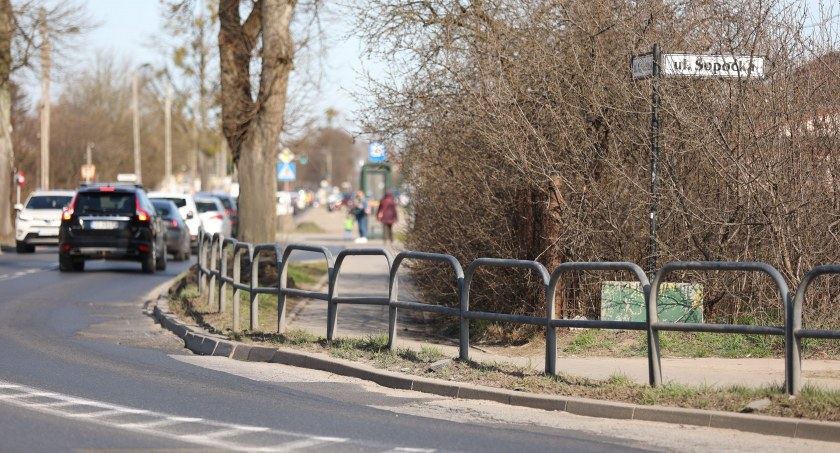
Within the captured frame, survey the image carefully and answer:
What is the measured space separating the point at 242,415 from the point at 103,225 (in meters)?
18.6

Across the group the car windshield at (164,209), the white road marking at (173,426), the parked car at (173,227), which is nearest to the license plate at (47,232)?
the parked car at (173,227)

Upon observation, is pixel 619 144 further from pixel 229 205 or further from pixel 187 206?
pixel 229 205

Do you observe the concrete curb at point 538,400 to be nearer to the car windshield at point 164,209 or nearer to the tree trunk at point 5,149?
the car windshield at point 164,209

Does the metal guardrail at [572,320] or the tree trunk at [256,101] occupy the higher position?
the tree trunk at [256,101]

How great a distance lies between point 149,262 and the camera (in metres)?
28.1

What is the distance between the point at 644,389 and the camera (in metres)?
9.68

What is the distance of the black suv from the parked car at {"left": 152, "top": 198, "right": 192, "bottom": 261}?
569cm

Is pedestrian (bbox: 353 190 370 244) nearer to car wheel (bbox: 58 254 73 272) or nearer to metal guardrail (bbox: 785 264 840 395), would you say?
car wheel (bbox: 58 254 73 272)

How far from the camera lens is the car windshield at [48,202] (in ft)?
119

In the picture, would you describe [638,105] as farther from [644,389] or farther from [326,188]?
[326,188]

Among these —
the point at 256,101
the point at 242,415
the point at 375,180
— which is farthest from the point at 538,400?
the point at 375,180

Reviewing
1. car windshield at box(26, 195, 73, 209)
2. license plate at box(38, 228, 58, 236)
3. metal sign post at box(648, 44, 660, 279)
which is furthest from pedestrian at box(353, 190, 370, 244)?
metal sign post at box(648, 44, 660, 279)

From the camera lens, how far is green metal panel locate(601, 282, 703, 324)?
12828mm

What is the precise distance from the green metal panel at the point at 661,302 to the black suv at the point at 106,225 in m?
16.1
